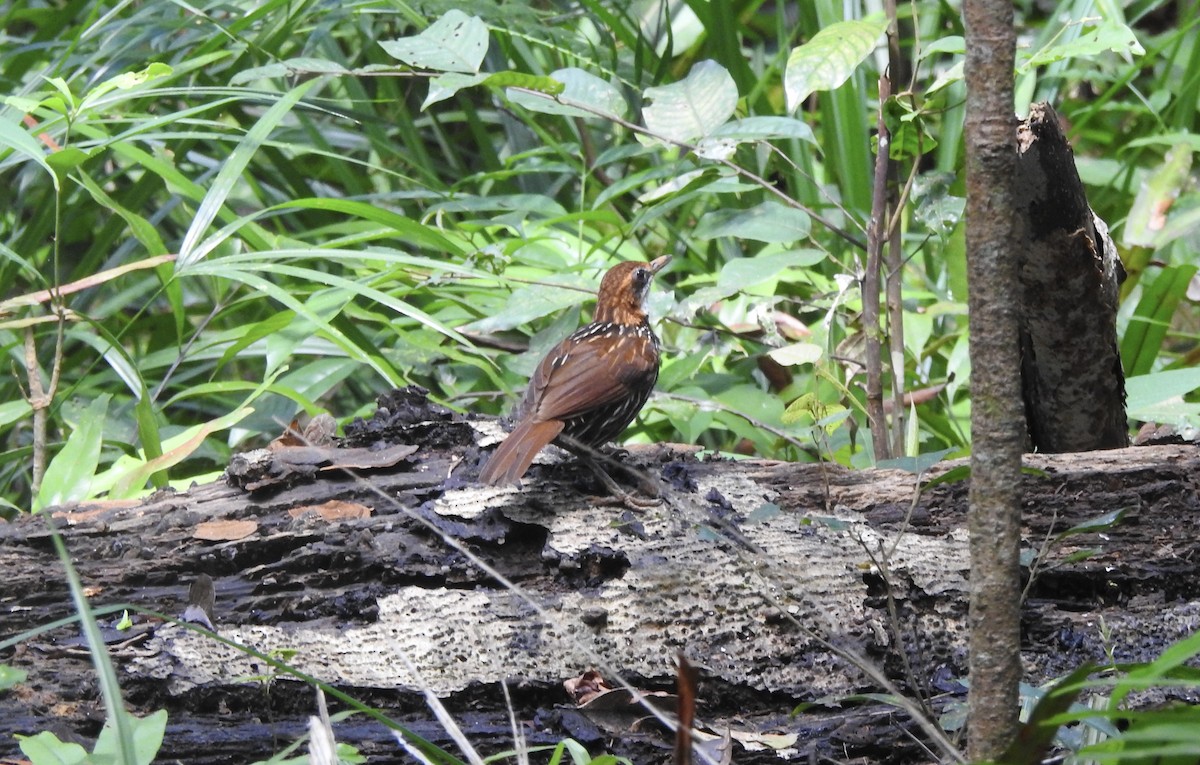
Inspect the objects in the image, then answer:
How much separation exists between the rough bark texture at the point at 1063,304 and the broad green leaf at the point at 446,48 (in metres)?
1.32

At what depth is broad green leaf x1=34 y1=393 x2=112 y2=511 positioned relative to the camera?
2902 mm

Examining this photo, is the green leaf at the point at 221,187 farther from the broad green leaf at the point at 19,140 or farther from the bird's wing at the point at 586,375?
the bird's wing at the point at 586,375

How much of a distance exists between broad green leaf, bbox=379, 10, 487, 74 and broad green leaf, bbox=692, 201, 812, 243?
2.46 ft

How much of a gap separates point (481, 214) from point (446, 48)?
2334 mm

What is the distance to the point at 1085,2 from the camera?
434 centimetres

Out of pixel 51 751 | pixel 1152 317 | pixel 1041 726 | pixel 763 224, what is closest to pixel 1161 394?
pixel 1152 317

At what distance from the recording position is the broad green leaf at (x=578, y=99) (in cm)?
294

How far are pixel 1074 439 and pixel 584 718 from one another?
1468 millimetres

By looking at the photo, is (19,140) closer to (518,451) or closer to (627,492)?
(518,451)

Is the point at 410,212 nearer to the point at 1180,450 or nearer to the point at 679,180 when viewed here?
the point at 679,180

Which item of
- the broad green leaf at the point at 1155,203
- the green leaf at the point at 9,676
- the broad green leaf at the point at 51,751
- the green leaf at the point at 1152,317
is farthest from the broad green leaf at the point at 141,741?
the broad green leaf at the point at 1155,203

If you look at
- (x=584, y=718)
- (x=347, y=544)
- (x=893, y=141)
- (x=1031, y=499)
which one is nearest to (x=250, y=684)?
(x=347, y=544)

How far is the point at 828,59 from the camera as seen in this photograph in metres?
2.61

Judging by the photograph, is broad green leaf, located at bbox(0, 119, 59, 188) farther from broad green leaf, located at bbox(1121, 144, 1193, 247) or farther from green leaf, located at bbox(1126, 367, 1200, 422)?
broad green leaf, located at bbox(1121, 144, 1193, 247)
